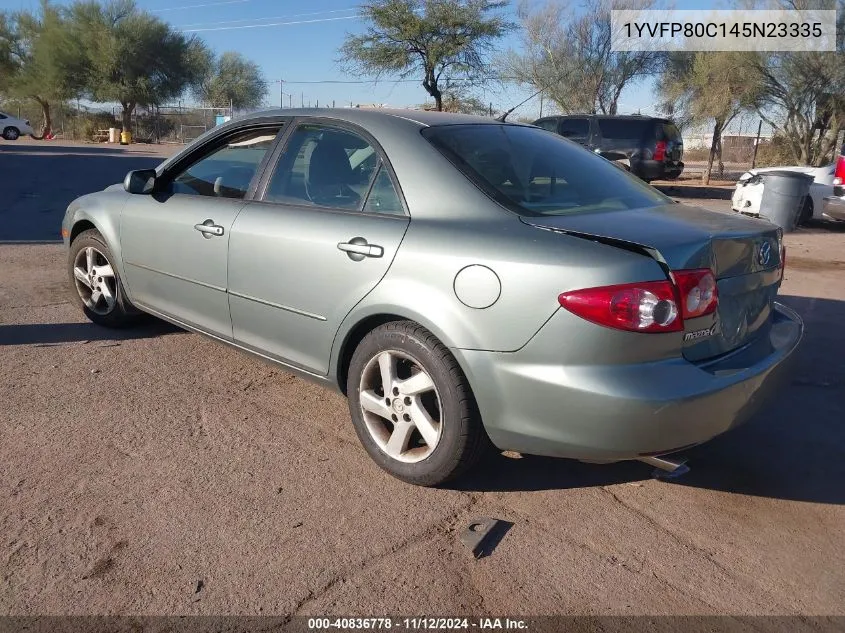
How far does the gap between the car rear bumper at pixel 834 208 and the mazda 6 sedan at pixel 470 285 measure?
8.95 metres

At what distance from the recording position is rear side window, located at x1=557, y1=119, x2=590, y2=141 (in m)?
17.0

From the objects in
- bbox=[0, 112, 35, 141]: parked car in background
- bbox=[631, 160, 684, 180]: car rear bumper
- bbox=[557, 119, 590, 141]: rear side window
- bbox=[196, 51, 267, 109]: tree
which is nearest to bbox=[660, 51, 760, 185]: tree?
bbox=[631, 160, 684, 180]: car rear bumper

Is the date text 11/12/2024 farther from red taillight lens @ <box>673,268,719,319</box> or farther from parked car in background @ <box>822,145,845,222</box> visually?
parked car in background @ <box>822,145,845,222</box>

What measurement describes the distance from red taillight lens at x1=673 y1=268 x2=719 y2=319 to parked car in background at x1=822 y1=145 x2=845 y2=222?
9.83 metres

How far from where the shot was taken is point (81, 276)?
17.2 ft

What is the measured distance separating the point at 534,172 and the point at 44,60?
50.5 meters

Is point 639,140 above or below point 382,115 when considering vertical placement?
above

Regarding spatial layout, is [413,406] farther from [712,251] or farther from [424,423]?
[712,251]

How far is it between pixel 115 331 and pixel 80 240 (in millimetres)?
669

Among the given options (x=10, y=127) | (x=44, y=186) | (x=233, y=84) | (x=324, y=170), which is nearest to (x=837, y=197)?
(x=324, y=170)

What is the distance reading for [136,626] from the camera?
234 centimetres

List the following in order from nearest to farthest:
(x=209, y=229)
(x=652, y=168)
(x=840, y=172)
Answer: (x=209, y=229) < (x=840, y=172) < (x=652, y=168)

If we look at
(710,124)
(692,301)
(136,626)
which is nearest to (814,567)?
(692,301)

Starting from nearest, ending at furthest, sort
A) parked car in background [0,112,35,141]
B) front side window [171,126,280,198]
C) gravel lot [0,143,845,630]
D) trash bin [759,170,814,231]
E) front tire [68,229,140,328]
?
1. gravel lot [0,143,845,630]
2. front side window [171,126,280,198]
3. front tire [68,229,140,328]
4. trash bin [759,170,814,231]
5. parked car in background [0,112,35,141]
